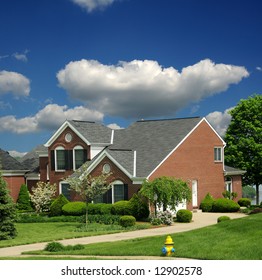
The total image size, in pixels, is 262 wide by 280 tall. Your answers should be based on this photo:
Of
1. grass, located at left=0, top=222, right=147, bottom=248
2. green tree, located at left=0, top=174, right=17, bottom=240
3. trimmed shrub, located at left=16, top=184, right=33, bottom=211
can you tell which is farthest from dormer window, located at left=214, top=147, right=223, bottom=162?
green tree, located at left=0, top=174, right=17, bottom=240

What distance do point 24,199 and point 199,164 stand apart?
1677 cm

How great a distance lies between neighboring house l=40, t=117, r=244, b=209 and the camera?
132ft

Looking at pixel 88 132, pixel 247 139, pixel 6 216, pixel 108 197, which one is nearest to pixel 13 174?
pixel 88 132

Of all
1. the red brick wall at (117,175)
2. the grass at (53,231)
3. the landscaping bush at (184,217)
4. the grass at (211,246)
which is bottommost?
the grass at (53,231)

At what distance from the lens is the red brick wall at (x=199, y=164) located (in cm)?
4191

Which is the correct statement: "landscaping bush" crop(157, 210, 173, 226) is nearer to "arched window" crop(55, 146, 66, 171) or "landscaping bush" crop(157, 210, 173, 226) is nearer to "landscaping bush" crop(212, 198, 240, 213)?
"landscaping bush" crop(212, 198, 240, 213)

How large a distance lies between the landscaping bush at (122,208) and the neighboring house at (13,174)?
657 inches

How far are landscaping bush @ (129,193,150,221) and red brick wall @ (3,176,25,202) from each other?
18.1 meters

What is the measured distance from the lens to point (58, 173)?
47.2 meters

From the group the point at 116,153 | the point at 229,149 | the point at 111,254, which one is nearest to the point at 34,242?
the point at 111,254

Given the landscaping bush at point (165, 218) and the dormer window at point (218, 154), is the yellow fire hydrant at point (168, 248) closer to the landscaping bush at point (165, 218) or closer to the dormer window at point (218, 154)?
the landscaping bush at point (165, 218)

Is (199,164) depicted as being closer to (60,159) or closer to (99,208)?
(99,208)

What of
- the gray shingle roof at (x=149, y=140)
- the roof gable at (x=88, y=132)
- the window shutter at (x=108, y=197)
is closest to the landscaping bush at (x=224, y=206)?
the gray shingle roof at (x=149, y=140)
